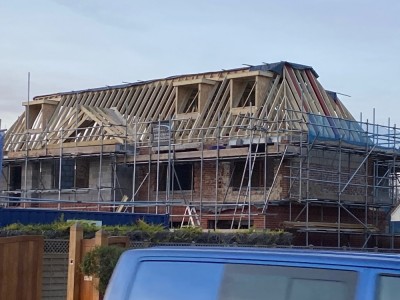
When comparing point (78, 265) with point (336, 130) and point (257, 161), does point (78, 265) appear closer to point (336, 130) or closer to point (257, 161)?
point (257, 161)

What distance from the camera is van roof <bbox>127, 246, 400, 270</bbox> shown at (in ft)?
17.3

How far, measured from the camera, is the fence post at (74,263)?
1546 centimetres

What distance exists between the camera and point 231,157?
29.6 metres

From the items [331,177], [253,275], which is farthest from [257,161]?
[253,275]

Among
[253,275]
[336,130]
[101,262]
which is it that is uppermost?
[336,130]

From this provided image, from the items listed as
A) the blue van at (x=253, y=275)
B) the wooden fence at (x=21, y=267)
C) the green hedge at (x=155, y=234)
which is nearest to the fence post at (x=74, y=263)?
the wooden fence at (x=21, y=267)

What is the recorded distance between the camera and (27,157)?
35594 millimetres

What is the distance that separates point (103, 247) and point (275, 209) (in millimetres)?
14661

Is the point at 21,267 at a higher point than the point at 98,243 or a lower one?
lower

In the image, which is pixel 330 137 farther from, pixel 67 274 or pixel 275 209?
pixel 67 274

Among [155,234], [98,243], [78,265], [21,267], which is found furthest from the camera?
[155,234]

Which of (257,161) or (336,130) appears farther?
(257,161)

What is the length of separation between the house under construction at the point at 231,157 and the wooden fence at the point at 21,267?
11.3 meters

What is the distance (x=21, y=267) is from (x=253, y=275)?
9889 mm
